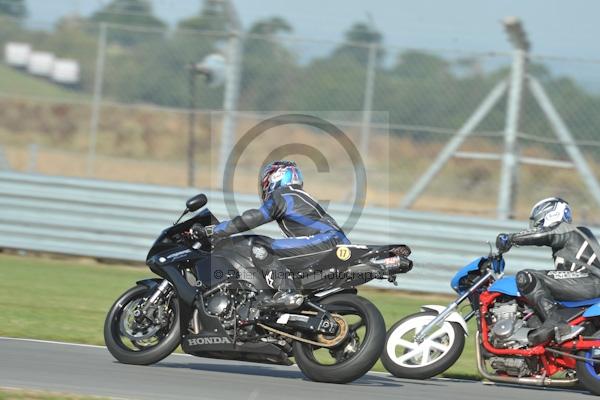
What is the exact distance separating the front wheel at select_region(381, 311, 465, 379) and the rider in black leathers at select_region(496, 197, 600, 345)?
61 cm

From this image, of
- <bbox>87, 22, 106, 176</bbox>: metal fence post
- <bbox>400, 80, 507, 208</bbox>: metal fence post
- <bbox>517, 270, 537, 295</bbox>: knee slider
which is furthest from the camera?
<bbox>87, 22, 106, 176</bbox>: metal fence post

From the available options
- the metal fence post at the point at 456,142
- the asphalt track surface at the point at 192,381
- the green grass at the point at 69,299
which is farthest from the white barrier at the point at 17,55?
the asphalt track surface at the point at 192,381

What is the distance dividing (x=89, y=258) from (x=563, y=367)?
26.5 feet

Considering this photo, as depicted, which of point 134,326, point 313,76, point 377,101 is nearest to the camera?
point 134,326

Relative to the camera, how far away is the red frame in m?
8.18

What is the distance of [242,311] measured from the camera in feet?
27.1

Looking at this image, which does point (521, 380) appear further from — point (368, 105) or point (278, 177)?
point (368, 105)

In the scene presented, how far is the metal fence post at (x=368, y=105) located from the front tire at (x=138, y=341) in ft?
21.7

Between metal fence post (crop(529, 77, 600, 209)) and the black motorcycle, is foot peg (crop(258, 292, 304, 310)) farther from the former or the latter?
metal fence post (crop(529, 77, 600, 209))

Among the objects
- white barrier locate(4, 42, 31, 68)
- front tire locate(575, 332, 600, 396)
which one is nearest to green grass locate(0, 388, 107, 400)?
front tire locate(575, 332, 600, 396)

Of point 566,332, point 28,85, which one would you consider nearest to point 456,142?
point 566,332

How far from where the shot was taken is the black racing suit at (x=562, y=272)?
838 cm

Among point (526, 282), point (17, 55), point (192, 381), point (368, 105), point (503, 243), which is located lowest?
point (192, 381)

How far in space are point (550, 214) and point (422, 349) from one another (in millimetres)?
1470
